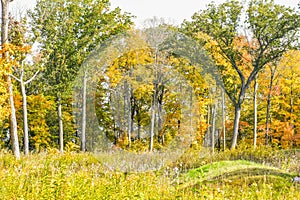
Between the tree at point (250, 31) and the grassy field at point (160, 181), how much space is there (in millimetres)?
8681

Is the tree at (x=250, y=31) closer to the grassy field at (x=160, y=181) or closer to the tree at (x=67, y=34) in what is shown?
the tree at (x=67, y=34)

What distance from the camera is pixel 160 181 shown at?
678cm

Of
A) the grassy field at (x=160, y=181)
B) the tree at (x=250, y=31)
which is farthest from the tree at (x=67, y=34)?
the grassy field at (x=160, y=181)

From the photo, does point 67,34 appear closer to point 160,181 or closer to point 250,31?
point 250,31

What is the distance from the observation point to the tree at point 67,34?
17266 mm

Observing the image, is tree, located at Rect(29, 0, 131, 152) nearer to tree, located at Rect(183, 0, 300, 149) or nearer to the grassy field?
tree, located at Rect(183, 0, 300, 149)

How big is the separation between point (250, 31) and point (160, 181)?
15561 mm

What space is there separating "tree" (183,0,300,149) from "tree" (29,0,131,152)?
14.6ft

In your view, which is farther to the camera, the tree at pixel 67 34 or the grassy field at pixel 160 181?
the tree at pixel 67 34

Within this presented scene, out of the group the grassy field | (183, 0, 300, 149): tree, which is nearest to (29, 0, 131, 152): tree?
(183, 0, 300, 149): tree

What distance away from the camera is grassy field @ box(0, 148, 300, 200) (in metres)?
4.80

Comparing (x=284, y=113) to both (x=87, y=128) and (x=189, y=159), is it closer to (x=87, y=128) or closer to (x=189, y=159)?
(x=87, y=128)

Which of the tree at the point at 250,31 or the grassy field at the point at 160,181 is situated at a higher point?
the tree at the point at 250,31

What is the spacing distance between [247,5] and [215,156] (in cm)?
1094
